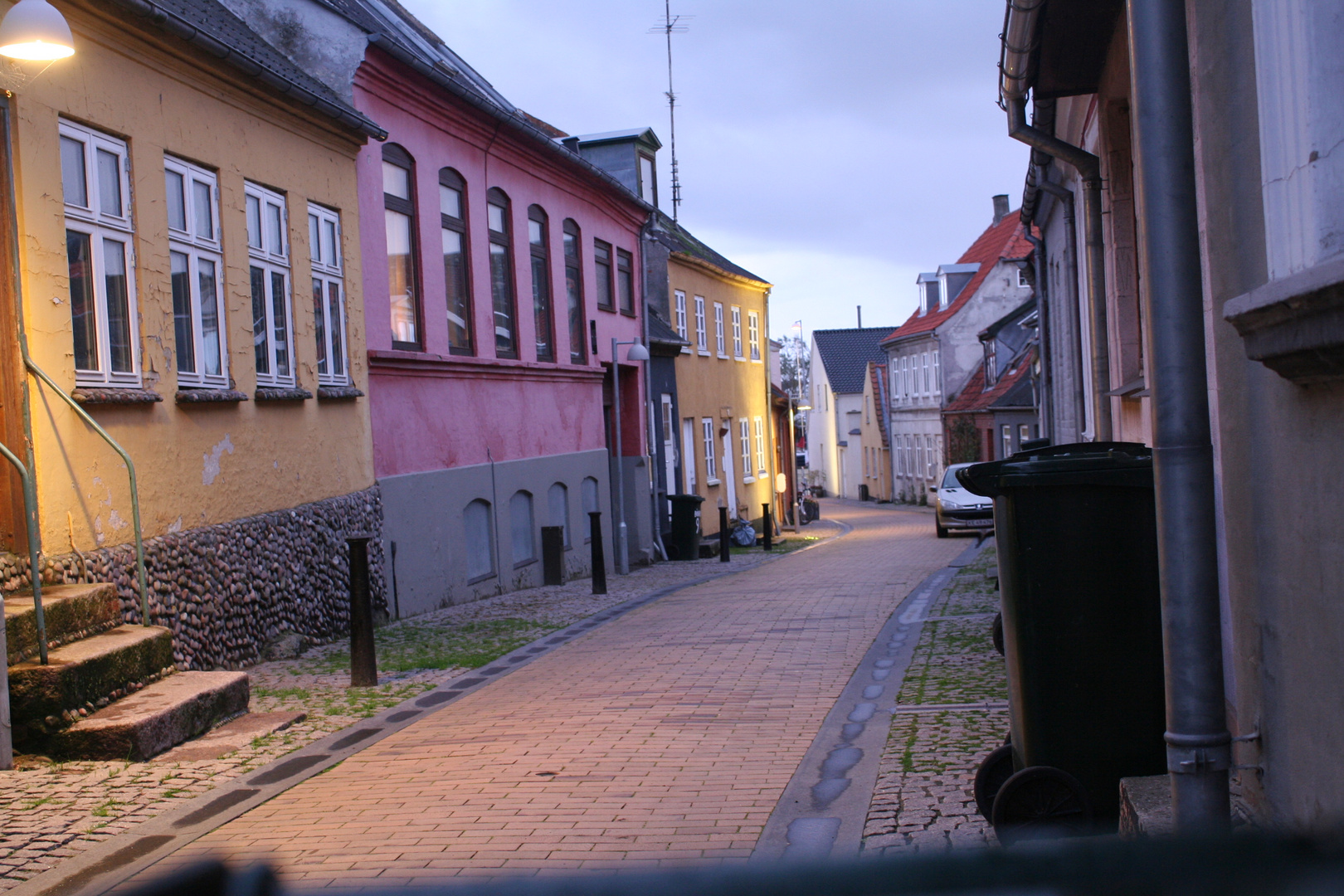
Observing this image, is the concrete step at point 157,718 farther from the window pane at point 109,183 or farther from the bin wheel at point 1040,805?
the bin wheel at point 1040,805

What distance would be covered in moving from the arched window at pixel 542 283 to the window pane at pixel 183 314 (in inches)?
390

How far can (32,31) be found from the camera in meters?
6.66

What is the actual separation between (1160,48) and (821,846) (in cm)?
316

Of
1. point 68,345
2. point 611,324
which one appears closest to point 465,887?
point 68,345

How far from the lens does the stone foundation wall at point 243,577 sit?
8.59 m

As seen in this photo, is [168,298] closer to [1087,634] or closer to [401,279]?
[401,279]

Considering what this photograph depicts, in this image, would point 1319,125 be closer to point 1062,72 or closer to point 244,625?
point 1062,72

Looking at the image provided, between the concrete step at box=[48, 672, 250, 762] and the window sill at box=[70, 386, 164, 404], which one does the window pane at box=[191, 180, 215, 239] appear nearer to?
the window sill at box=[70, 386, 164, 404]

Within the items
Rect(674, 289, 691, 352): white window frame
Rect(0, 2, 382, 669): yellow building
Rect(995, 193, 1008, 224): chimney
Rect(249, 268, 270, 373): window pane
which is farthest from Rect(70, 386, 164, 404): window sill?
Rect(995, 193, 1008, 224): chimney

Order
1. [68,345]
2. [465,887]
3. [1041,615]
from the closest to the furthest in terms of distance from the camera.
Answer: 1. [465,887]
2. [1041,615]
3. [68,345]

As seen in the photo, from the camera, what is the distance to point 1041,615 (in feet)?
16.0

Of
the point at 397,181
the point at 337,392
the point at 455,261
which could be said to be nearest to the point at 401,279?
the point at 397,181

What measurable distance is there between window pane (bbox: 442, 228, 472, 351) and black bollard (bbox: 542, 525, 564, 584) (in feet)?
10.8

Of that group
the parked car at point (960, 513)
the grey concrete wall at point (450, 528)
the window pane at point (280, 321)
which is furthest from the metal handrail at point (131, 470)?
the parked car at point (960, 513)
